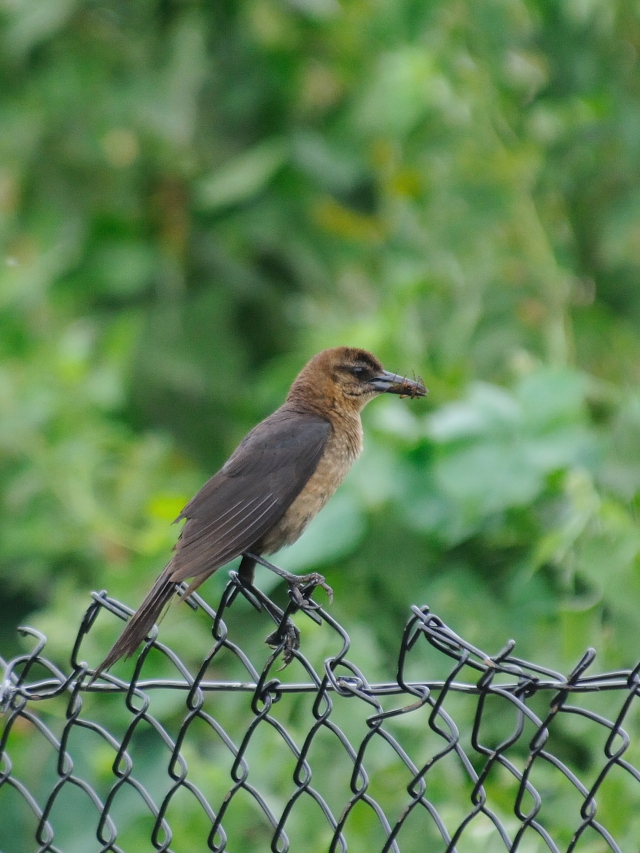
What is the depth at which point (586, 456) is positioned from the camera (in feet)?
11.5

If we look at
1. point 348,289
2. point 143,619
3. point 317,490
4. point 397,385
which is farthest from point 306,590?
point 348,289

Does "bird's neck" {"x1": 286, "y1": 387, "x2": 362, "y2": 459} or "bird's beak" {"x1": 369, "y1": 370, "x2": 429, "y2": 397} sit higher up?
"bird's beak" {"x1": 369, "y1": 370, "x2": 429, "y2": 397}

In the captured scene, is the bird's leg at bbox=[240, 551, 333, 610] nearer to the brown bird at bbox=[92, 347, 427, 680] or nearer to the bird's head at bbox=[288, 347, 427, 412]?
the brown bird at bbox=[92, 347, 427, 680]

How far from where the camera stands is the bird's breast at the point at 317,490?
288cm

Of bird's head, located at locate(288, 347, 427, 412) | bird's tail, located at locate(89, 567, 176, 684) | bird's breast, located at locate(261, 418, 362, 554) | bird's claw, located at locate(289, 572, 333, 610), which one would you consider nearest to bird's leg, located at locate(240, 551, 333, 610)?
bird's claw, located at locate(289, 572, 333, 610)

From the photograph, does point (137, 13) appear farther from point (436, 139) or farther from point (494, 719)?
point (494, 719)

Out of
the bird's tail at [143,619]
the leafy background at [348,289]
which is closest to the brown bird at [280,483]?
the bird's tail at [143,619]

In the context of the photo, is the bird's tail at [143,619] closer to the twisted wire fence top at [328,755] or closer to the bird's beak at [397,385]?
the twisted wire fence top at [328,755]

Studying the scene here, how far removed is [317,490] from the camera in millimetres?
2965

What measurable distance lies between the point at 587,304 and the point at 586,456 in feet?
5.77

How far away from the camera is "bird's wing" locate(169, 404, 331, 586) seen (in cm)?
257

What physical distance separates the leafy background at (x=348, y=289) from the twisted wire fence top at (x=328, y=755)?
17cm

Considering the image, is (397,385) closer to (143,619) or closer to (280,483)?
(280,483)

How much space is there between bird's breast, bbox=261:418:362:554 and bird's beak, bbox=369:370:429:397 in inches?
7.7
